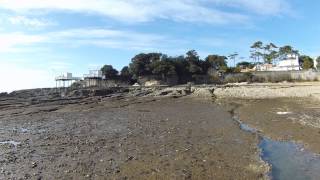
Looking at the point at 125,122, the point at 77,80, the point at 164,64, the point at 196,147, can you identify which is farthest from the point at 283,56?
the point at 196,147

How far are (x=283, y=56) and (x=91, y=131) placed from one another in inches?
5280

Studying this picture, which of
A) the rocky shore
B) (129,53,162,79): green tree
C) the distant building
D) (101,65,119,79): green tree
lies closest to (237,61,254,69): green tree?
the distant building

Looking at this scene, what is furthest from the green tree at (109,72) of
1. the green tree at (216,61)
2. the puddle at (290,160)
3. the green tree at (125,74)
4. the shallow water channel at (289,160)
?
the puddle at (290,160)

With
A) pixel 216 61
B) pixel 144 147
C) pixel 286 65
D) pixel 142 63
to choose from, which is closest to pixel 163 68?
pixel 142 63

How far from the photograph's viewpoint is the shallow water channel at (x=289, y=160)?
15.4 metres

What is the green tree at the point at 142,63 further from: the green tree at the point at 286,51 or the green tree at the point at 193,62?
the green tree at the point at 286,51

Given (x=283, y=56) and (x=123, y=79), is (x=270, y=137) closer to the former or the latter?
(x=123, y=79)

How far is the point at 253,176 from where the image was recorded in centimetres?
1474

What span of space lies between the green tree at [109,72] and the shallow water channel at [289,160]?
327 ft

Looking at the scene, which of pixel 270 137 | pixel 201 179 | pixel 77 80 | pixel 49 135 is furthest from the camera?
pixel 77 80

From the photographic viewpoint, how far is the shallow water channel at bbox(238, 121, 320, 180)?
15414 mm

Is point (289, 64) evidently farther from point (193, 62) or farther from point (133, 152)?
point (133, 152)

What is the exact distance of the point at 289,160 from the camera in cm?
1802

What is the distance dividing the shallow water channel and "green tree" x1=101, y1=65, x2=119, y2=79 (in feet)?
327
